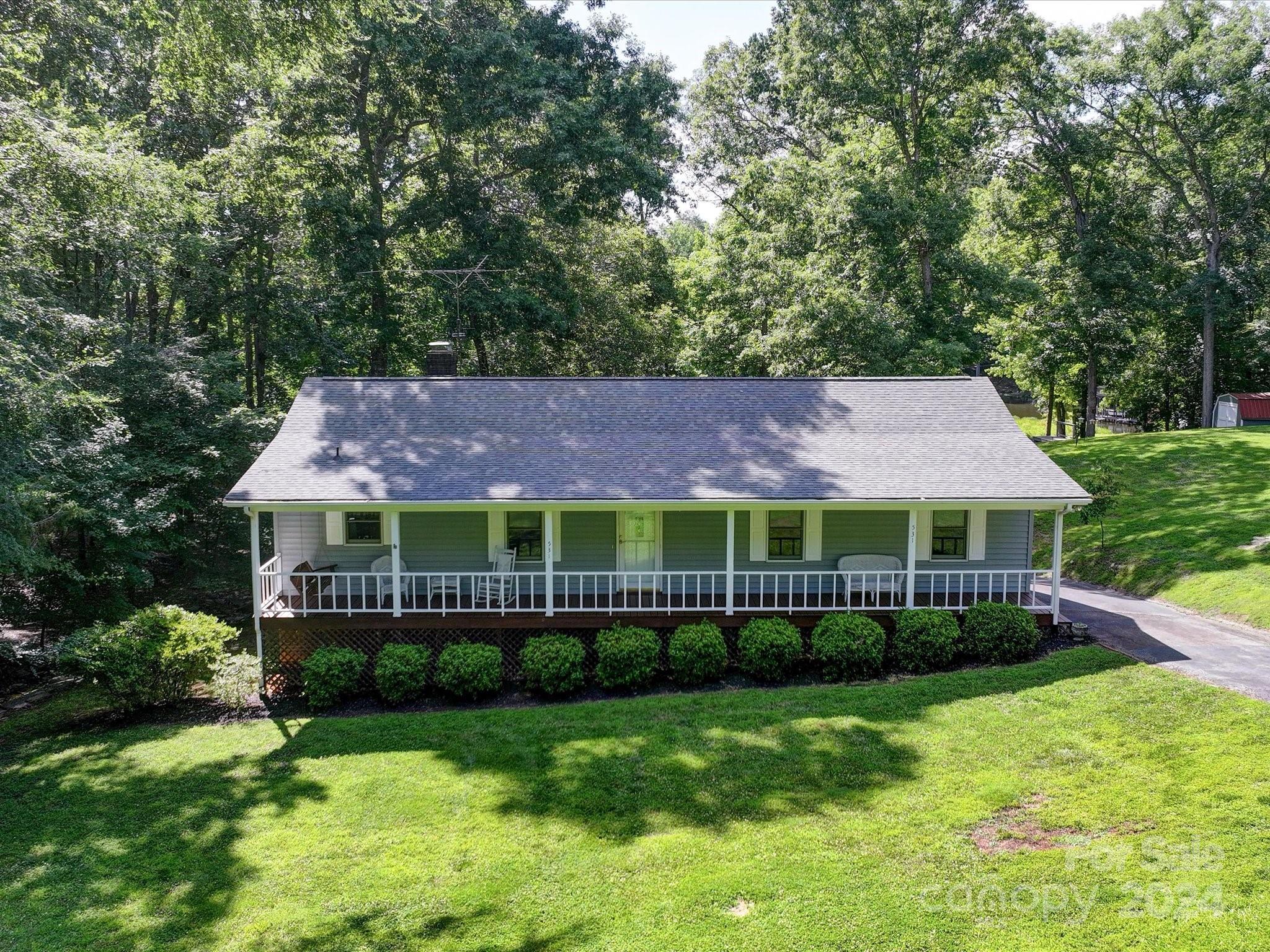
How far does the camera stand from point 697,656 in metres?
13.7

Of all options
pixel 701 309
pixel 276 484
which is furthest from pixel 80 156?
pixel 701 309

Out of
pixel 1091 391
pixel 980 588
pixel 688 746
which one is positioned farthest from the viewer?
pixel 1091 391

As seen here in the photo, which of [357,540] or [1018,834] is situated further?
[357,540]

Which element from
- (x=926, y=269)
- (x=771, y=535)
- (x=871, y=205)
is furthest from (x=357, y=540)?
(x=926, y=269)

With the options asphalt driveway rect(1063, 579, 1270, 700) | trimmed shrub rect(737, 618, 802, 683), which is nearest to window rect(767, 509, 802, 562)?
trimmed shrub rect(737, 618, 802, 683)

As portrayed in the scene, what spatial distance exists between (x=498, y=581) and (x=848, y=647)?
21.5ft

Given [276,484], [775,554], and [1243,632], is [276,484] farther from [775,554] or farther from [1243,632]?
[1243,632]

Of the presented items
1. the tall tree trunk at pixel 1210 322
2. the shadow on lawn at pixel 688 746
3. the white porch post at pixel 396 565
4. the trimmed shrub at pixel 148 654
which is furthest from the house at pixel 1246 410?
the trimmed shrub at pixel 148 654

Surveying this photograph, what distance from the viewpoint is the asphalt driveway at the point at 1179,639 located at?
41.7 feet

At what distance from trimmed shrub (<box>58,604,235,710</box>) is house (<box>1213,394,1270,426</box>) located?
36530 millimetres

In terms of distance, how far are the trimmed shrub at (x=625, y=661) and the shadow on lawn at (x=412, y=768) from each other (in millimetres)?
412

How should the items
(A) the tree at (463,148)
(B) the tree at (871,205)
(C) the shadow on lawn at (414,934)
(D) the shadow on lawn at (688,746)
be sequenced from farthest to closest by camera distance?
1. (B) the tree at (871,205)
2. (A) the tree at (463,148)
3. (D) the shadow on lawn at (688,746)
4. (C) the shadow on lawn at (414,934)

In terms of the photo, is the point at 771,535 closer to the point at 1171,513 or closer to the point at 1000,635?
the point at 1000,635

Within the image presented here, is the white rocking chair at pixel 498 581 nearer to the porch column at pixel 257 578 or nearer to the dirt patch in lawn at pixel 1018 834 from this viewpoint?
the porch column at pixel 257 578
